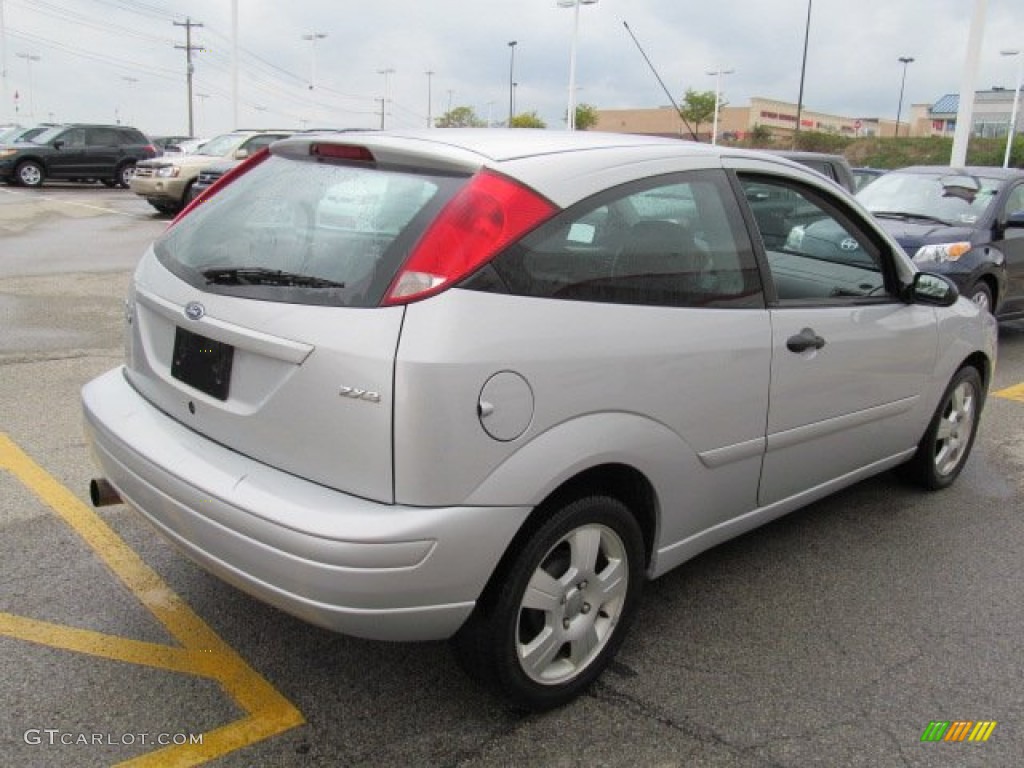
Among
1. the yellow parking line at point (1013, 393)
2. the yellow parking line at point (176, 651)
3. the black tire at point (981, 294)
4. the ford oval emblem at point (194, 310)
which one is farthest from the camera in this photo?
the black tire at point (981, 294)

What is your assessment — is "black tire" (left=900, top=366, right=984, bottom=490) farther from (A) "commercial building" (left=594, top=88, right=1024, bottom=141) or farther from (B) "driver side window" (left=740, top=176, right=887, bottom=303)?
(A) "commercial building" (left=594, top=88, right=1024, bottom=141)

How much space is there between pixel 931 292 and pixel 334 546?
2874mm

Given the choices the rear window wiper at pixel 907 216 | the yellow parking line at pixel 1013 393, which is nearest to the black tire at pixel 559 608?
the yellow parking line at pixel 1013 393

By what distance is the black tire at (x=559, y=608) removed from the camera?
2449 millimetres

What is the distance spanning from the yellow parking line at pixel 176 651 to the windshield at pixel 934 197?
778 centimetres

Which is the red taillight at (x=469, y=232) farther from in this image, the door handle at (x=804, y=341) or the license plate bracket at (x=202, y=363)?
the door handle at (x=804, y=341)

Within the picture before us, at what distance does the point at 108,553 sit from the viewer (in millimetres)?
3545

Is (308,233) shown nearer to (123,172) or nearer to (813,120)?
(123,172)

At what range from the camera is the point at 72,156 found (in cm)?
2669

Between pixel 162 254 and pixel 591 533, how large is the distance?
1.71 m

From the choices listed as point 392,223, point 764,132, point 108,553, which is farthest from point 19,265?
point 764,132

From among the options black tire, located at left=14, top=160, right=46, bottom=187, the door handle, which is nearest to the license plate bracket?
the door handle

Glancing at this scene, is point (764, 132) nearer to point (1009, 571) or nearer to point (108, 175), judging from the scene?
point (108, 175)

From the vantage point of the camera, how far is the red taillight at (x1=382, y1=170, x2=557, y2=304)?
7.43 feet
